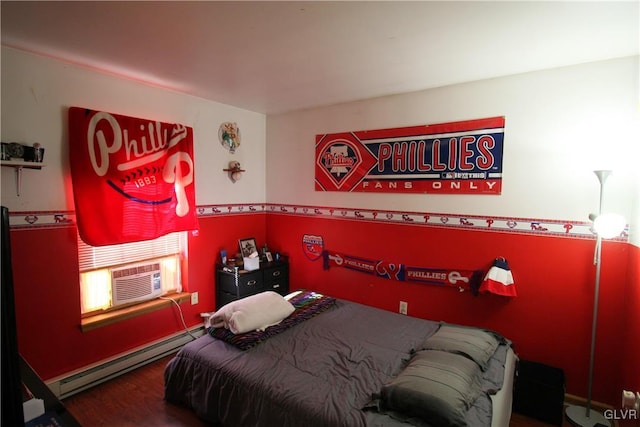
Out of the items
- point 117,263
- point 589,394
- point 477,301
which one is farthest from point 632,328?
point 117,263

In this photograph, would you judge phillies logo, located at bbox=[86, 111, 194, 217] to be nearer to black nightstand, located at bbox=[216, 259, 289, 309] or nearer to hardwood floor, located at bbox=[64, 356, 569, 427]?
black nightstand, located at bbox=[216, 259, 289, 309]

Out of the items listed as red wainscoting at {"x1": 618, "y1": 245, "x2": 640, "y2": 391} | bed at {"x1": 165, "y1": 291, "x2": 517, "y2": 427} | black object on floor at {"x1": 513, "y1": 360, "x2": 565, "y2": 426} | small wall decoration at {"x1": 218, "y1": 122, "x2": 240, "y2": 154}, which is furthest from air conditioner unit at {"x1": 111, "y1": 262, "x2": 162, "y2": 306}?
red wainscoting at {"x1": 618, "y1": 245, "x2": 640, "y2": 391}

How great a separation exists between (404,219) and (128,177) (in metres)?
2.48

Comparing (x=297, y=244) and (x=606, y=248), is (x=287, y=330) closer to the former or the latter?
(x=297, y=244)

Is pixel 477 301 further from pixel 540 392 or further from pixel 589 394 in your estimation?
pixel 589 394

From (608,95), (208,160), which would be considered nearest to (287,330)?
(208,160)

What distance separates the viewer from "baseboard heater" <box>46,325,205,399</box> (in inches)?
97.8

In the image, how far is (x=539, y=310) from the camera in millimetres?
2543

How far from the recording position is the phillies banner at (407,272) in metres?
2.81

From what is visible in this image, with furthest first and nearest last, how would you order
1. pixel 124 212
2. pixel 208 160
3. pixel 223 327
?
1. pixel 208 160
2. pixel 124 212
3. pixel 223 327

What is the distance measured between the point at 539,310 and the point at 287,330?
198 centimetres

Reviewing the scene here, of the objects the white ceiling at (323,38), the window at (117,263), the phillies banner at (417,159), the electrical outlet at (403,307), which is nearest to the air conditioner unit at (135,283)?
the window at (117,263)

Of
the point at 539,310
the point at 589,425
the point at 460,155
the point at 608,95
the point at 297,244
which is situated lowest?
the point at 589,425

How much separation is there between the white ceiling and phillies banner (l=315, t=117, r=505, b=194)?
0.44 m
